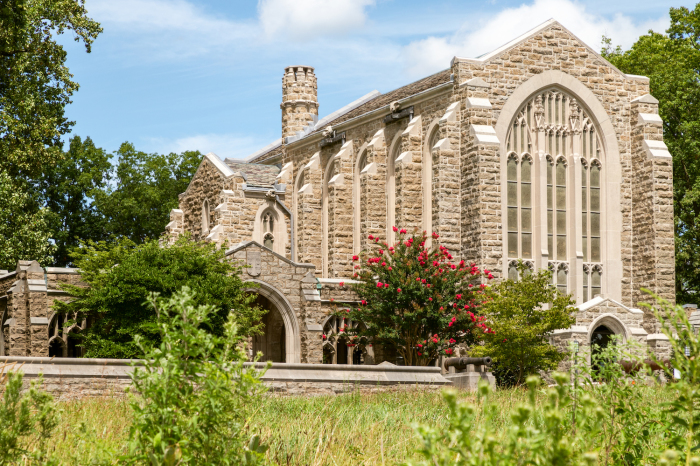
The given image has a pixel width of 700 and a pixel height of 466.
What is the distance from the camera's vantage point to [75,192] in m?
48.8

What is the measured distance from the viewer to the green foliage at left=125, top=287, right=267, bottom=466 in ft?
13.2

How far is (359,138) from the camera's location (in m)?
33.3

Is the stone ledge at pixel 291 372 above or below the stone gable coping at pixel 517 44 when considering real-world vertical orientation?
below

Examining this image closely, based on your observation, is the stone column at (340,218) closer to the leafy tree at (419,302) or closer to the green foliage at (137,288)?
the leafy tree at (419,302)

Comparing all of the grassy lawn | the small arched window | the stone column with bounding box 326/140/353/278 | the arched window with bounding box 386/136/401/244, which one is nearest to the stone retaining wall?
the grassy lawn

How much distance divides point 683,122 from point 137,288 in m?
24.5

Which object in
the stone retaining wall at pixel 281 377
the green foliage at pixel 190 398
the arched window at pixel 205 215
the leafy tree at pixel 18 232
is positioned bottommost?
the stone retaining wall at pixel 281 377

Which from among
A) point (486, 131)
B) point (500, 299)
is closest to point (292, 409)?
point (500, 299)

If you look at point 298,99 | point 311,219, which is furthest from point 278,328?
point 298,99

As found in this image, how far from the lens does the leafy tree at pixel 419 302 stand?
24594 millimetres

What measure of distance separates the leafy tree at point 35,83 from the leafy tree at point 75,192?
17.6m

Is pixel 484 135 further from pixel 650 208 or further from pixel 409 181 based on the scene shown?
pixel 650 208

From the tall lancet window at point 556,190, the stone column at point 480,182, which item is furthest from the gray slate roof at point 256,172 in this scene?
→ the tall lancet window at point 556,190

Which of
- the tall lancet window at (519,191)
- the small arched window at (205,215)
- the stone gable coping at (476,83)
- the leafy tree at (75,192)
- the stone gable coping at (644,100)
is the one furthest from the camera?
the leafy tree at (75,192)
